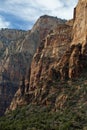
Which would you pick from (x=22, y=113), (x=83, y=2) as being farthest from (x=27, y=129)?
(x=83, y=2)

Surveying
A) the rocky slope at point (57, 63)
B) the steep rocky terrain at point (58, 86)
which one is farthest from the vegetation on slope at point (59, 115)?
the rocky slope at point (57, 63)

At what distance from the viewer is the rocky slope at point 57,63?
15012cm

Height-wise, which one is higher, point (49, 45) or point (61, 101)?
point (49, 45)

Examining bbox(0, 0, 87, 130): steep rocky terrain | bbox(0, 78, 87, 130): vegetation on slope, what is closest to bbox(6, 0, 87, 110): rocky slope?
bbox(0, 0, 87, 130): steep rocky terrain

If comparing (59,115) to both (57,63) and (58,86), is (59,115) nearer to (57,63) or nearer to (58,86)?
(58,86)

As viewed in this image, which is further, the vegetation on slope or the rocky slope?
the rocky slope

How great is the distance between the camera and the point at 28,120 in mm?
136750

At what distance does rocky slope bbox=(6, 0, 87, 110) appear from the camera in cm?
15012

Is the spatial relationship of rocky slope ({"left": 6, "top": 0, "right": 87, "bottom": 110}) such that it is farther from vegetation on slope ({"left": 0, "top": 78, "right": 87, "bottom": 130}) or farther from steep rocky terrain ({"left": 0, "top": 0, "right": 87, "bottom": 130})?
vegetation on slope ({"left": 0, "top": 78, "right": 87, "bottom": 130})

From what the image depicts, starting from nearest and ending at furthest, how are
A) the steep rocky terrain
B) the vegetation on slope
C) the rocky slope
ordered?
the vegetation on slope
the steep rocky terrain
the rocky slope

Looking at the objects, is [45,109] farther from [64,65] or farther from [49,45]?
[49,45]

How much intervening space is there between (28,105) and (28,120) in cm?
1822

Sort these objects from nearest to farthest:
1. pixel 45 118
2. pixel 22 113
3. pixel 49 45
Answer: pixel 45 118 → pixel 22 113 → pixel 49 45

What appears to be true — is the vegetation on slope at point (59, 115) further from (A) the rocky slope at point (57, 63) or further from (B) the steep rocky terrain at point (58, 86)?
(A) the rocky slope at point (57, 63)
